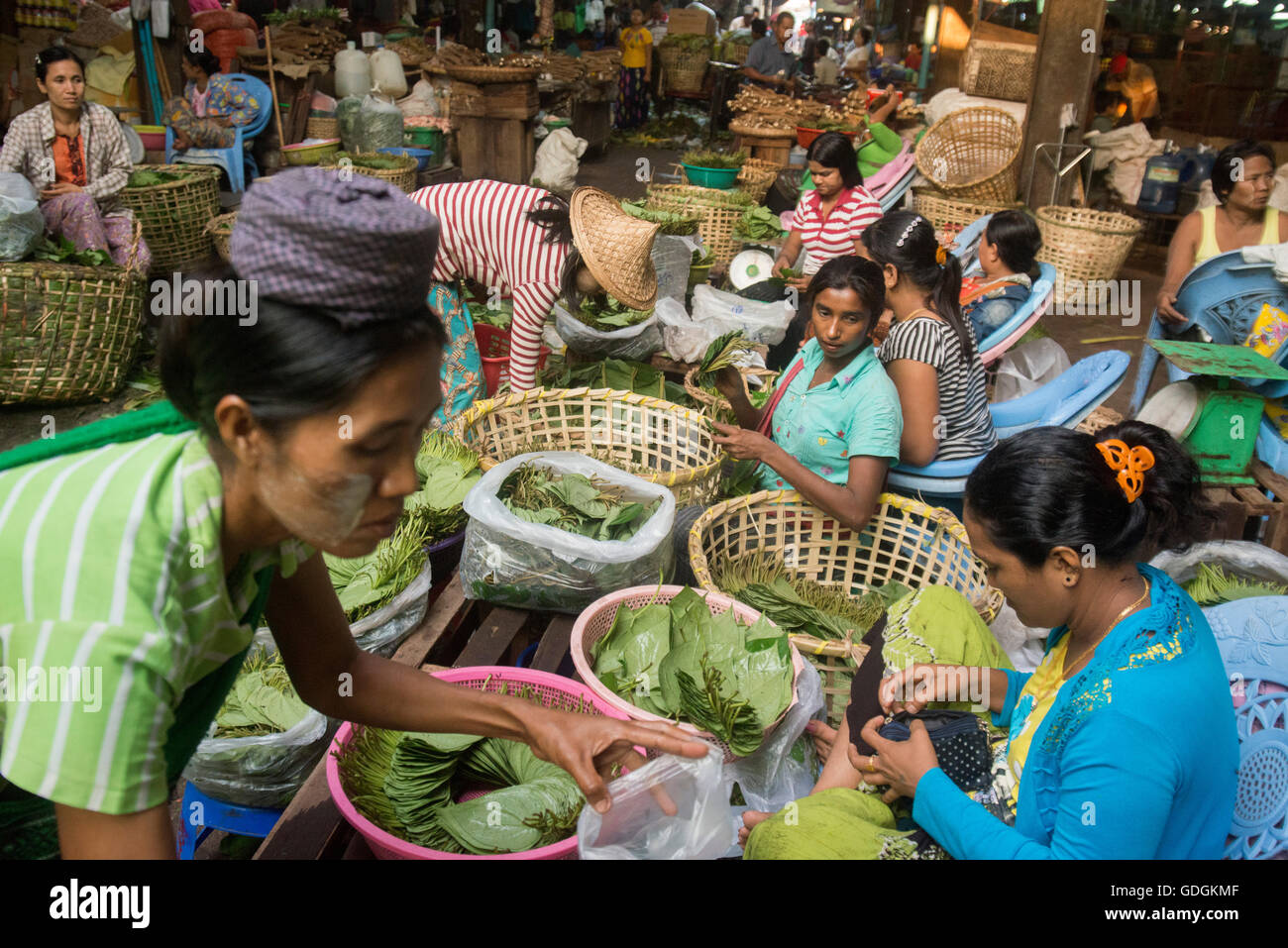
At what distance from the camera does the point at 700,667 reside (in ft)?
6.76

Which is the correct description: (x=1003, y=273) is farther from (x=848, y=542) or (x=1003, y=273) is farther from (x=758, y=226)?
(x=758, y=226)

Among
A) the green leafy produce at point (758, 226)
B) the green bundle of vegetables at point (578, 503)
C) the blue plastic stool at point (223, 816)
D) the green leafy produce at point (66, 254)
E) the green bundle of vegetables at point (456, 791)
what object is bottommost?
the blue plastic stool at point (223, 816)

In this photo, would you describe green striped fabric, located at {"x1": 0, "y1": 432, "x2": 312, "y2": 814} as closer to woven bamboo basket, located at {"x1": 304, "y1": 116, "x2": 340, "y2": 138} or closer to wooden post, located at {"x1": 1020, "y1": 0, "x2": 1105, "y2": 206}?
wooden post, located at {"x1": 1020, "y1": 0, "x2": 1105, "y2": 206}

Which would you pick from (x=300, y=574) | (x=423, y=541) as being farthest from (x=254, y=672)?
(x=300, y=574)

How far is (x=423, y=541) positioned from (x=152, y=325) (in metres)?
3.66

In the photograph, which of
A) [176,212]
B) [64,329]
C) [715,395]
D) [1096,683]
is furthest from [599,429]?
[176,212]

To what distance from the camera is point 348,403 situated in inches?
37.1

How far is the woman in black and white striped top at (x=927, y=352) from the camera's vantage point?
9.77 feet

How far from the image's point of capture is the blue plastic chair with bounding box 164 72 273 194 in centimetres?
675

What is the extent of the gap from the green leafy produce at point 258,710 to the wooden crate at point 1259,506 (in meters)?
2.75

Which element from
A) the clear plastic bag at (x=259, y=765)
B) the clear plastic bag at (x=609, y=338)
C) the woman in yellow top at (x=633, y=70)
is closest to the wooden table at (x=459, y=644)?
the clear plastic bag at (x=259, y=765)

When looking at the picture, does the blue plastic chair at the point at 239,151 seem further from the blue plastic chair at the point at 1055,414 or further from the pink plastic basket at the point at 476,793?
the pink plastic basket at the point at 476,793

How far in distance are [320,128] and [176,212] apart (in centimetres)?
288

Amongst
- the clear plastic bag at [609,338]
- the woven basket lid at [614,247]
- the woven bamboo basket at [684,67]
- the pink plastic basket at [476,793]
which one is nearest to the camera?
the pink plastic basket at [476,793]
